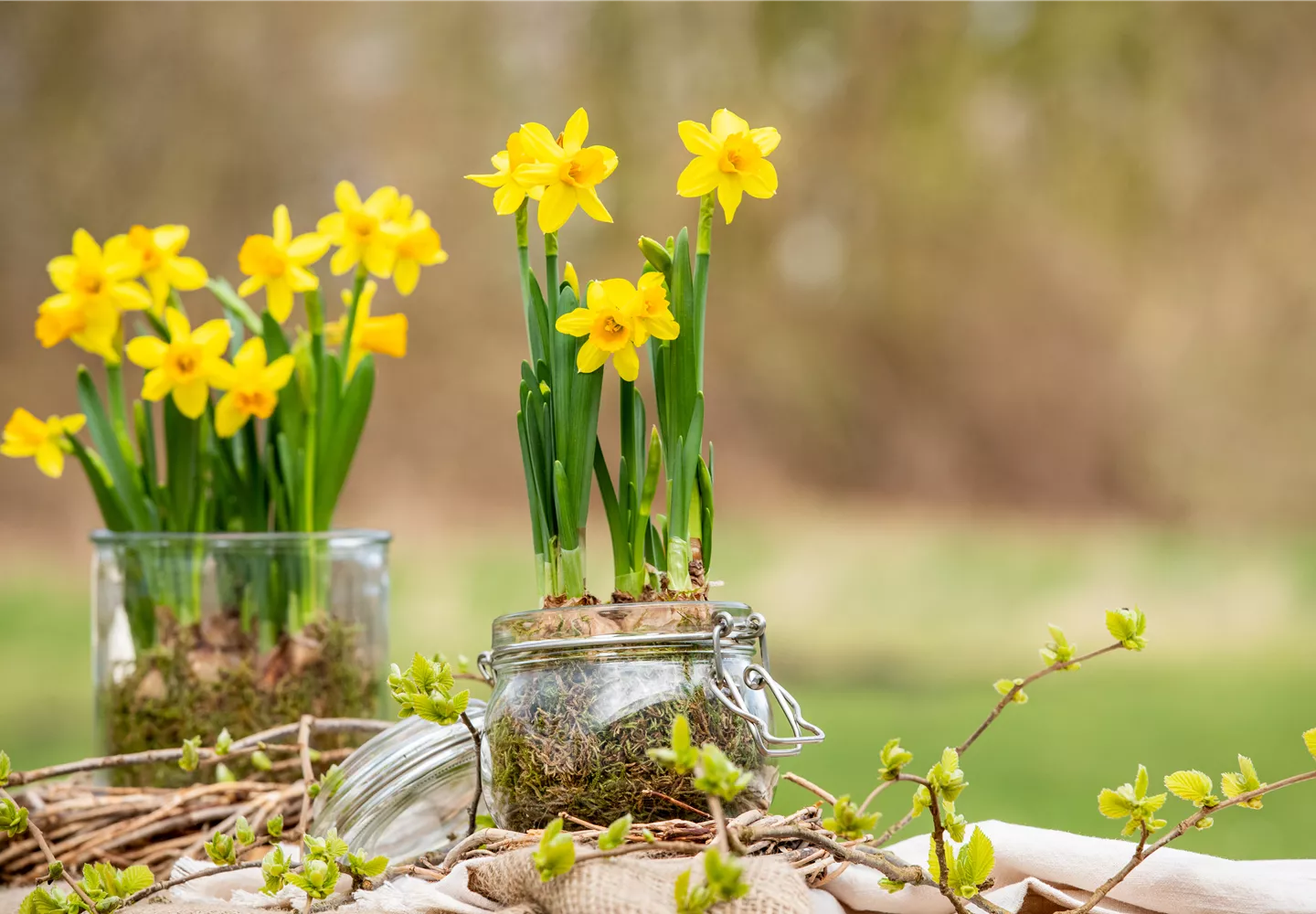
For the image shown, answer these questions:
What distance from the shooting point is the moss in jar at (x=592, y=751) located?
424mm

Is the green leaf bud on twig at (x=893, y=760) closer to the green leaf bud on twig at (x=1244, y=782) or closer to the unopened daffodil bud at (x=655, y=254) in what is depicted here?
the green leaf bud on twig at (x=1244, y=782)

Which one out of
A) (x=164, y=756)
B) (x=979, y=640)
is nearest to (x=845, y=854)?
(x=164, y=756)

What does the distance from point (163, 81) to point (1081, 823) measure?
293cm

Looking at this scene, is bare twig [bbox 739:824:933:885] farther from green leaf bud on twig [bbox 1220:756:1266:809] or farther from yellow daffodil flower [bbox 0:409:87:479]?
yellow daffodil flower [bbox 0:409:87:479]

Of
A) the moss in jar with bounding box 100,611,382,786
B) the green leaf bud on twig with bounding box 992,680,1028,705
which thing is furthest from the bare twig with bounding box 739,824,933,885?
the moss in jar with bounding box 100,611,382,786

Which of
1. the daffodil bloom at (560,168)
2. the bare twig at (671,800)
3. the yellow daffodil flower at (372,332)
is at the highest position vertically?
the yellow daffodil flower at (372,332)

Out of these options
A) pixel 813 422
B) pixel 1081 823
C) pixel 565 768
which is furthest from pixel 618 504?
pixel 813 422

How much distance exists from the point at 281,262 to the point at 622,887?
1.61ft

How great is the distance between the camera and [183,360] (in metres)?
0.68

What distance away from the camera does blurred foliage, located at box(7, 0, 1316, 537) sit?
3.18 m

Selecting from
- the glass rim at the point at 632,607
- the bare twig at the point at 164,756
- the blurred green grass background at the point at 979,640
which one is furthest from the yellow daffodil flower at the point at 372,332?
the blurred green grass background at the point at 979,640

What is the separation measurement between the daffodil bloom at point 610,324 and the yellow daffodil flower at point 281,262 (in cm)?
31

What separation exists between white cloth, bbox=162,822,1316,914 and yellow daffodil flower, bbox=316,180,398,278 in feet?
1.20

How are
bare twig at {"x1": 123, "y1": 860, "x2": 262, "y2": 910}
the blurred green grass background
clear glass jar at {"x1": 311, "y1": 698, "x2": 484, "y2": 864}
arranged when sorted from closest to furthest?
bare twig at {"x1": 123, "y1": 860, "x2": 262, "y2": 910} < clear glass jar at {"x1": 311, "y1": 698, "x2": 484, "y2": 864} < the blurred green grass background
